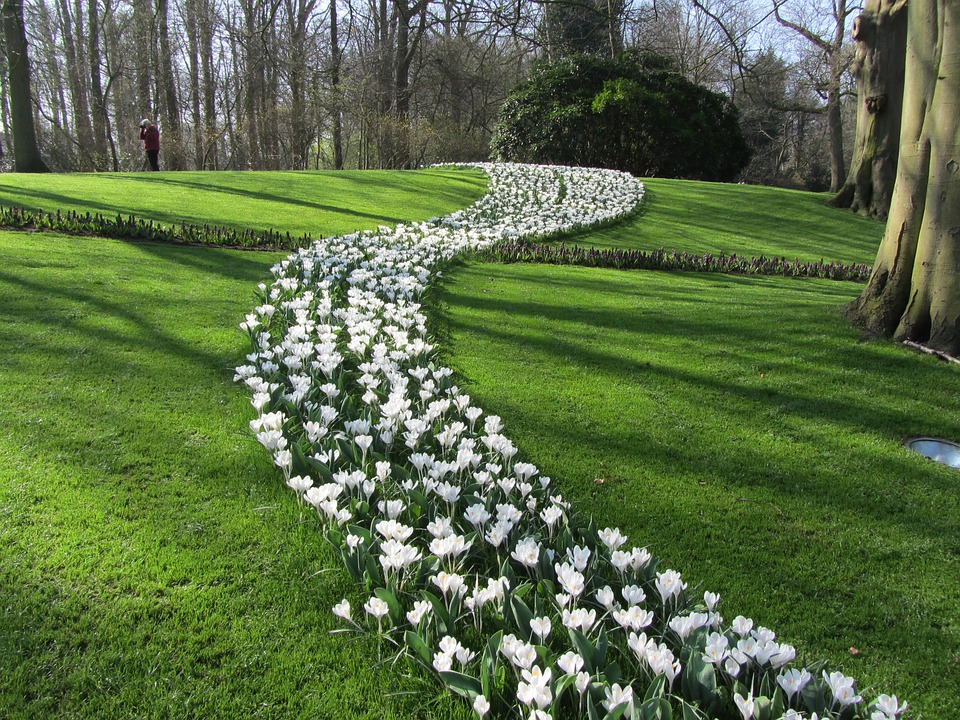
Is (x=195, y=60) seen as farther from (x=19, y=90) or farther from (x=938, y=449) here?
(x=938, y=449)

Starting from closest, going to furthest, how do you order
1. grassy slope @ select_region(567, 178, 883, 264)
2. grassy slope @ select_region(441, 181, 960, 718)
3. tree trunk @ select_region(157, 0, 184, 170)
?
1. grassy slope @ select_region(441, 181, 960, 718)
2. grassy slope @ select_region(567, 178, 883, 264)
3. tree trunk @ select_region(157, 0, 184, 170)

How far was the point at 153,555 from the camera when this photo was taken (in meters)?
2.74

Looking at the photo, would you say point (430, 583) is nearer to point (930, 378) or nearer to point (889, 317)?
point (930, 378)

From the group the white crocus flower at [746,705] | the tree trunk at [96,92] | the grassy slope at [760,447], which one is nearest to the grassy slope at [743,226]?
the grassy slope at [760,447]

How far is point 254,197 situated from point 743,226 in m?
10.6

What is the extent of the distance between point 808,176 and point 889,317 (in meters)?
38.3

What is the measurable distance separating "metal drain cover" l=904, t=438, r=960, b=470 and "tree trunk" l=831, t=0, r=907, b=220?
12.1 m

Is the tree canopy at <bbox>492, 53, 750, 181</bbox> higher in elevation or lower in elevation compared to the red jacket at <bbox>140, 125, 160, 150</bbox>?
higher

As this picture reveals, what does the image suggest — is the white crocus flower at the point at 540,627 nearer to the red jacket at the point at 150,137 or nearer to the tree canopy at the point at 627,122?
the red jacket at the point at 150,137

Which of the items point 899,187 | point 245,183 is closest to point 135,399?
point 899,187

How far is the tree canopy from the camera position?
2212cm

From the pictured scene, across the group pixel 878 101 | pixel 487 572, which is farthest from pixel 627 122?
pixel 487 572

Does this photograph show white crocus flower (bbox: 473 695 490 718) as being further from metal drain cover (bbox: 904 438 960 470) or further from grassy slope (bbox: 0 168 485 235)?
grassy slope (bbox: 0 168 485 235)

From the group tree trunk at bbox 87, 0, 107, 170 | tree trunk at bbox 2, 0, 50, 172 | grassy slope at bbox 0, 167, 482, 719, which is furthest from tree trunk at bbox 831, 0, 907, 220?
tree trunk at bbox 87, 0, 107, 170
